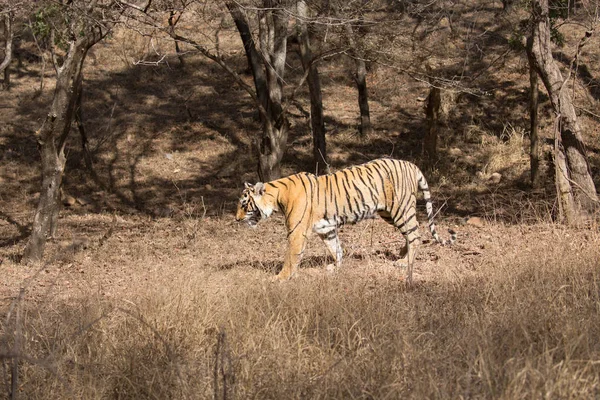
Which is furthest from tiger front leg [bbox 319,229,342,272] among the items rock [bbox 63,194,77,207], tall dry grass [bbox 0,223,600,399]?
rock [bbox 63,194,77,207]

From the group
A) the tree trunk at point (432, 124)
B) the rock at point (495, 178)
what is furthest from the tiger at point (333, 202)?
the rock at point (495, 178)

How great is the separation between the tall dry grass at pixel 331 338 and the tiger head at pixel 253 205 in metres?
1.74

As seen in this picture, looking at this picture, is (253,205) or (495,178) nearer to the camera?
(253,205)

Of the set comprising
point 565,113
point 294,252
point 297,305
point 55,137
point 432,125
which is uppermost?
point 432,125

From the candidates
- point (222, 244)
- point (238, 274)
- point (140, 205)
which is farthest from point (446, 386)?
point (140, 205)

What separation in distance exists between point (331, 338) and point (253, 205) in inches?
127

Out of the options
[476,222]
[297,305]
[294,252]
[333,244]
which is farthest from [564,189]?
[297,305]

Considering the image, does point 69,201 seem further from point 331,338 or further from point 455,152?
point 331,338

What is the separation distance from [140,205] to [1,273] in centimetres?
727

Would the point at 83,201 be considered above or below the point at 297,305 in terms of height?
above

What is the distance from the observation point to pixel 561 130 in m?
10.0

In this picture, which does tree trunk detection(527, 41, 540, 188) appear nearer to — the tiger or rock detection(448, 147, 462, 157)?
rock detection(448, 147, 462, 157)

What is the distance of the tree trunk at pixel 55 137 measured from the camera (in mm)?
9688

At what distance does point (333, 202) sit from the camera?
8.15m
